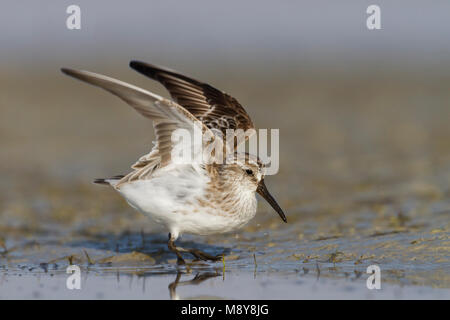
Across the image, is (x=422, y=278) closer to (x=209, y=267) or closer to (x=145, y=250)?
(x=209, y=267)

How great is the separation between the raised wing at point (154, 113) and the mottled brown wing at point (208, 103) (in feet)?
3.26

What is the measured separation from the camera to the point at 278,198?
1079 cm

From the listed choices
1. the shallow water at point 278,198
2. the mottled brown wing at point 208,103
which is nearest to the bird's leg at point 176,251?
the shallow water at point 278,198

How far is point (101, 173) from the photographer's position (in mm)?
12539

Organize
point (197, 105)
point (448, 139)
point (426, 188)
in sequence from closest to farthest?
point (197, 105) → point (426, 188) → point (448, 139)

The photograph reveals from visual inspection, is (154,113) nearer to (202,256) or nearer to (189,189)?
(189,189)

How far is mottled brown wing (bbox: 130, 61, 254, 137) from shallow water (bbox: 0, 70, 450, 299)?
1.43 meters

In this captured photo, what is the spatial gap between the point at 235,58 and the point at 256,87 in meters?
3.28

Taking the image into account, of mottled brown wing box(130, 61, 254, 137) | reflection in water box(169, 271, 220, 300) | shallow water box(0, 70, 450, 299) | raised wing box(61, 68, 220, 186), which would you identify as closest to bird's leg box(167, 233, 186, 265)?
shallow water box(0, 70, 450, 299)

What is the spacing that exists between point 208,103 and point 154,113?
1.66 meters

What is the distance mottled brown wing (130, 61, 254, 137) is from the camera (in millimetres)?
8133

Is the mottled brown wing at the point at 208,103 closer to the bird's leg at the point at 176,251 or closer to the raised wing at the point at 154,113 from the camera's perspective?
the raised wing at the point at 154,113

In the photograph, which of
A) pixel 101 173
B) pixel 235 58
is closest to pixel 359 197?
pixel 101 173

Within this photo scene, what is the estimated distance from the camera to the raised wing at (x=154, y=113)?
240 inches
